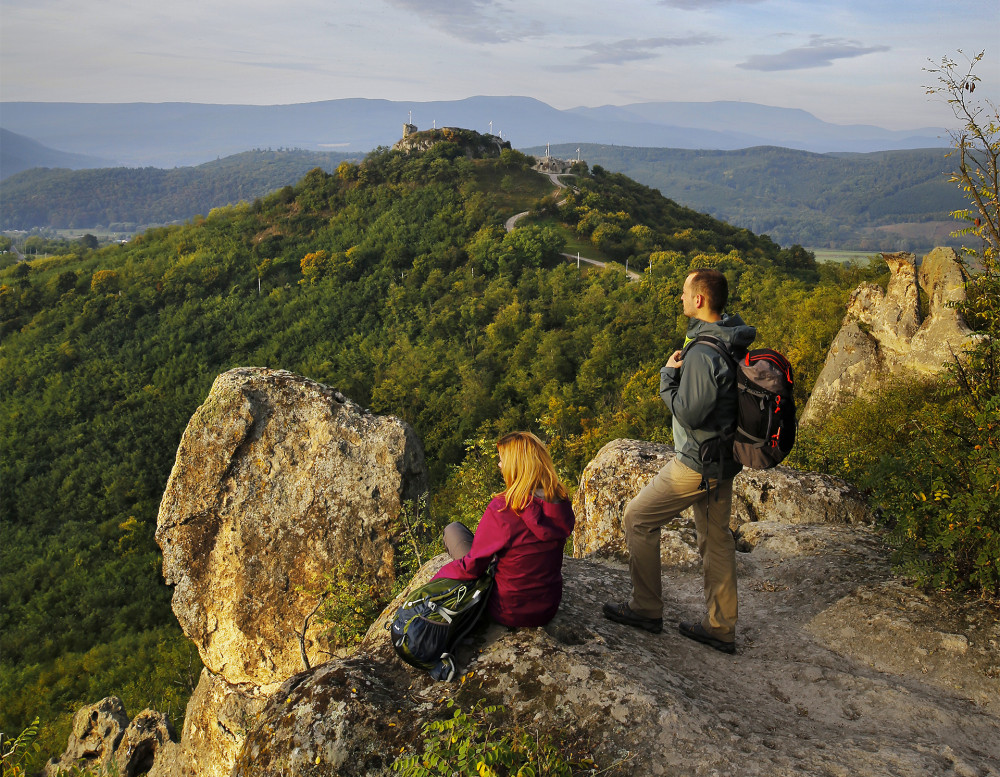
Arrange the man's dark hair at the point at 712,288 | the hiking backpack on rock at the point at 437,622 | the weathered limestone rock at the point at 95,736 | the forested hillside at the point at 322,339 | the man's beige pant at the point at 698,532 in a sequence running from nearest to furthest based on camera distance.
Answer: the hiking backpack on rock at the point at 437,622
the man's dark hair at the point at 712,288
the man's beige pant at the point at 698,532
the weathered limestone rock at the point at 95,736
the forested hillside at the point at 322,339

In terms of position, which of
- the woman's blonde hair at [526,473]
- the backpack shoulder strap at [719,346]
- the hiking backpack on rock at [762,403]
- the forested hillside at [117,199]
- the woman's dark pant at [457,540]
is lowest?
the woman's dark pant at [457,540]

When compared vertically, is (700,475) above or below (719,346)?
below

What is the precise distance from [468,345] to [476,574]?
37.6 meters

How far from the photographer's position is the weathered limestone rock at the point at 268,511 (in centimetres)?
929

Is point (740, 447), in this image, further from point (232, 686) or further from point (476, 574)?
point (232, 686)

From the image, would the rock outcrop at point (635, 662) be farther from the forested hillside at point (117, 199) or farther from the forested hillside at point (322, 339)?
the forested hillside at point (117, 199)

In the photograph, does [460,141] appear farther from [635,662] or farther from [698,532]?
[635,662]

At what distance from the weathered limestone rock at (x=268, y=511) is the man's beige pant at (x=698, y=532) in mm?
5141

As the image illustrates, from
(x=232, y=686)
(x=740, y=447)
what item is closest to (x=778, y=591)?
(x=740, y=447)

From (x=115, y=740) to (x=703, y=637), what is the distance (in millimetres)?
10012

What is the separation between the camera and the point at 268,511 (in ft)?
31.4

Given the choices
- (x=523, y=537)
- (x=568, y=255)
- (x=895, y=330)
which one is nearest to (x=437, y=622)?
(x=523, y=537)

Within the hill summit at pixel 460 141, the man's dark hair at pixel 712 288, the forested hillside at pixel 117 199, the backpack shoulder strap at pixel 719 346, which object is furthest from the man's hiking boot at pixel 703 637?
the forested hillside at pixel 117 199

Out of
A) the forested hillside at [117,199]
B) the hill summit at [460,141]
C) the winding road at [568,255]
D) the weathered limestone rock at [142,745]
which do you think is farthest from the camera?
the forested hillside at [117,199]
